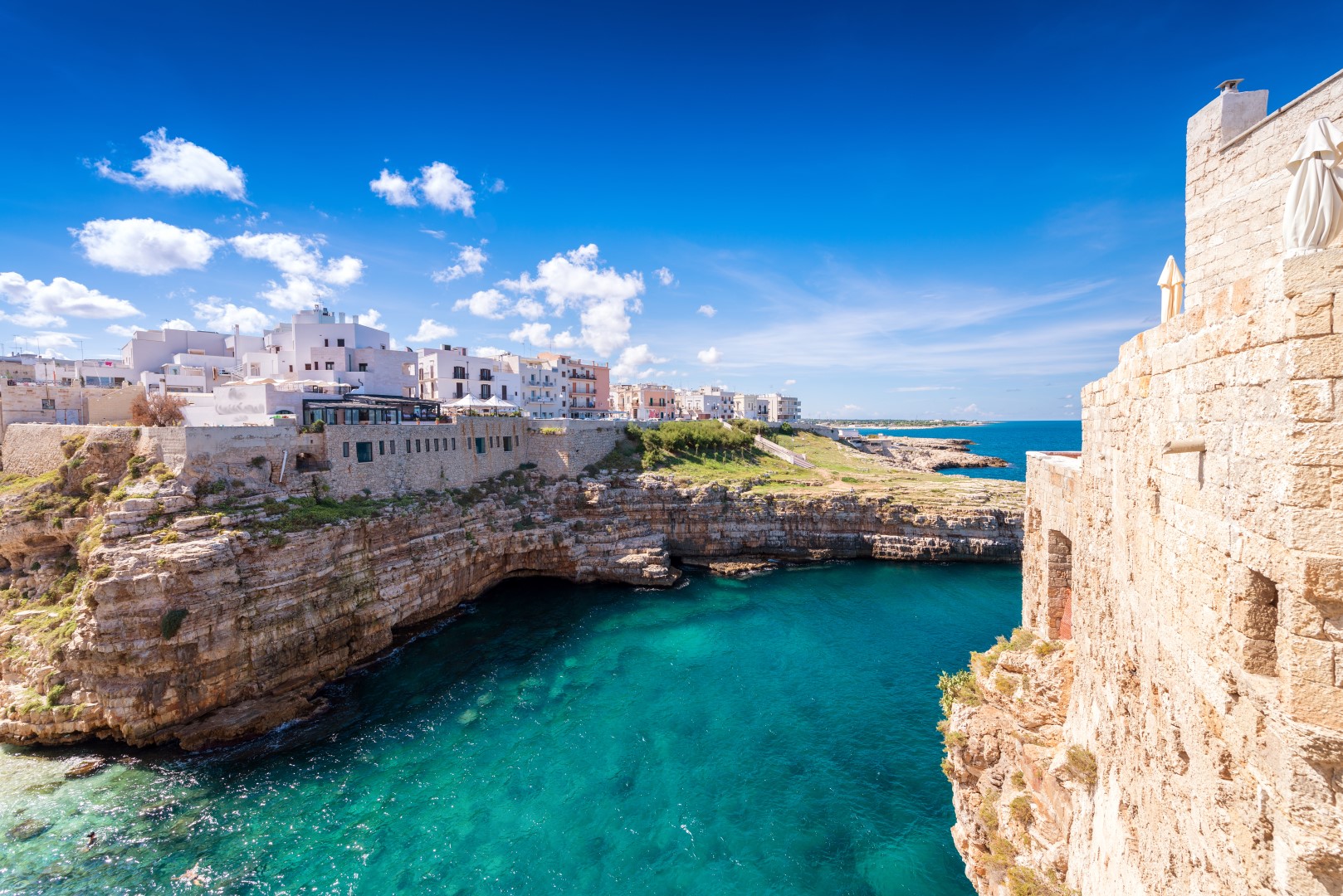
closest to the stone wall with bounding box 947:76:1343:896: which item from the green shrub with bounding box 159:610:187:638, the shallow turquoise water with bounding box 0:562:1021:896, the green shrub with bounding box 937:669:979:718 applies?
the green shrub with bounding box 937:669:979:718

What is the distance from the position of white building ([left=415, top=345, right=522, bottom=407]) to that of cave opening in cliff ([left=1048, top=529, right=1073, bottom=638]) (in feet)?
151

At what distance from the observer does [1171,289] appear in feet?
20.5

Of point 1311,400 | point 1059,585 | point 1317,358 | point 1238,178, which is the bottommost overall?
point 1059,585

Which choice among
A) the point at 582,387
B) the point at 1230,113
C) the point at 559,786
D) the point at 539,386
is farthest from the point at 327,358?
the point at 1230,113

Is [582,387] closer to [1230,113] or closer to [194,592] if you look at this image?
[194,592]

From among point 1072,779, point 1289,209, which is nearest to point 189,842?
point 1072,779

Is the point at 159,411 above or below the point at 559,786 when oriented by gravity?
above

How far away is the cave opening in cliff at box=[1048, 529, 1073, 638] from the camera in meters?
10.4

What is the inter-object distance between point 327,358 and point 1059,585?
48.2m

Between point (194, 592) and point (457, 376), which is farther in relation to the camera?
point (457, 376)

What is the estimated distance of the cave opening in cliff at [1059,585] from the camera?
411 inches

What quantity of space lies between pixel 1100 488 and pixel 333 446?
2955 centimetres

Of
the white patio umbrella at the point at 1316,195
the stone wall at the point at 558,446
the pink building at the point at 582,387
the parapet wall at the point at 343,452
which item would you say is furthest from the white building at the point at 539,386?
the white patio umbrella at the point at 1316,195

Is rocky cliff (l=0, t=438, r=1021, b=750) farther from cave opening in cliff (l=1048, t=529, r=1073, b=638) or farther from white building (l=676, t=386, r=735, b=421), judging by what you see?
white building (l=676, t=386, r=735, b=421)
